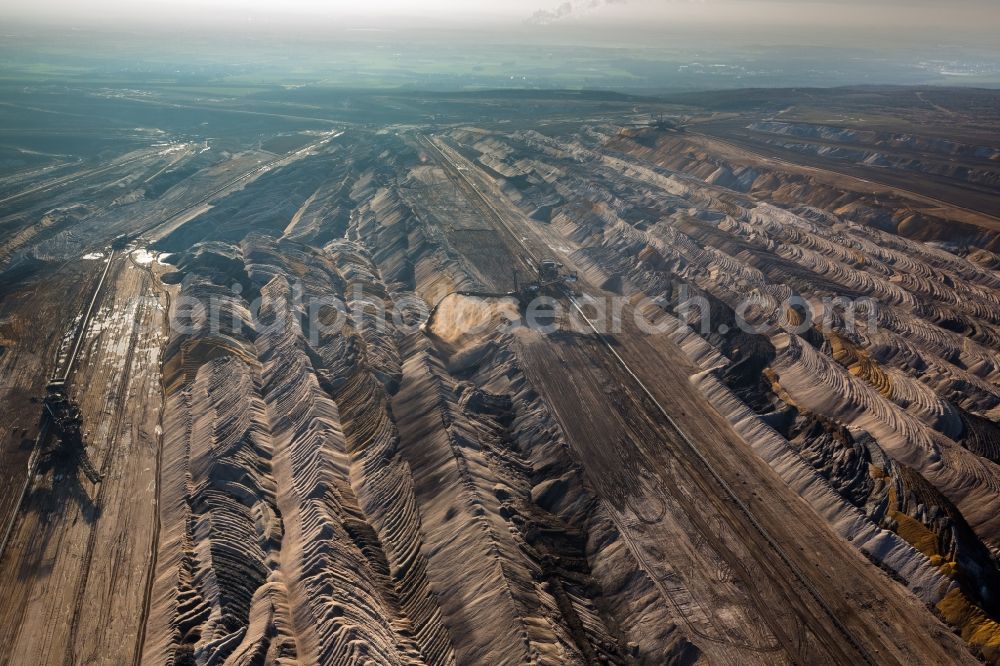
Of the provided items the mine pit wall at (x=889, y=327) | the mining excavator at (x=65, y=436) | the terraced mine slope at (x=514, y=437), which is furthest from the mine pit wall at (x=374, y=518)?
the mine pit wall at (x=889, y=327)

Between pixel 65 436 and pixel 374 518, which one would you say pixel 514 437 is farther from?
pixel 65 436

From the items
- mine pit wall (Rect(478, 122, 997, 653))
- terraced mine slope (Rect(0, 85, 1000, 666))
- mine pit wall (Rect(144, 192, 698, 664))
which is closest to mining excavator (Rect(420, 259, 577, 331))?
terraced mine slope (Rect(0, 85, 1000, 666))

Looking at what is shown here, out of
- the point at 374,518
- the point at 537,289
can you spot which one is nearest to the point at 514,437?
the point at 374,518

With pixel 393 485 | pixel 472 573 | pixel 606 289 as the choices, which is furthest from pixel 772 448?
pixel 606 289

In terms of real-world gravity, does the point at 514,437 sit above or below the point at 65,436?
below

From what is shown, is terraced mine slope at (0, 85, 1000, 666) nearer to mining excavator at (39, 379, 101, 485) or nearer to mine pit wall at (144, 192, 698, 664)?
mine pit wall at (144, 192, 698, 664)

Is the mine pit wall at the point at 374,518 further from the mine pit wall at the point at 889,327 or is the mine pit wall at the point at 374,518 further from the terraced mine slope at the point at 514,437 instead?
the mine pit wall at the point at 889,327
